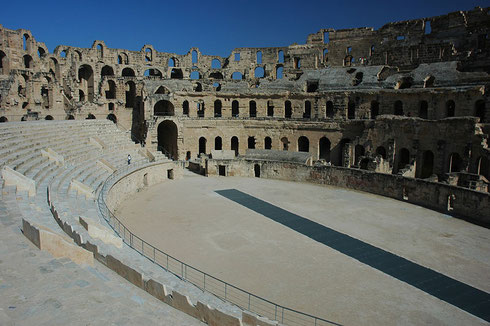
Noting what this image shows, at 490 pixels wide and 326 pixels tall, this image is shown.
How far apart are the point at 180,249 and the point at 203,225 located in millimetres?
2992

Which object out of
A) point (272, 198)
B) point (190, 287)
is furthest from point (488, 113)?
point (190, 287)

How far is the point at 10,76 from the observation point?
30.4 m

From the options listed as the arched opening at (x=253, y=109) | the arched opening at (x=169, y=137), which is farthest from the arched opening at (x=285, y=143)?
the arched opening at (x=169, y=137)

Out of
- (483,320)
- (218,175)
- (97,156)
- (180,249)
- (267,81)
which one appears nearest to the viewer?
(483,320)

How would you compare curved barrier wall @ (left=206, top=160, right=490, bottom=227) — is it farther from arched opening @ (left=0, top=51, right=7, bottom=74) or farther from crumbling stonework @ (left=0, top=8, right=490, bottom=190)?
arched opening @ (left=0, top=51, right=7, bottom=74)

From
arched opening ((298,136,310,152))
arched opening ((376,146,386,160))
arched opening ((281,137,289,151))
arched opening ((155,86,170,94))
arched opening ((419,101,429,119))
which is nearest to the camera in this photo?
arched opening ((376,146,386,160))

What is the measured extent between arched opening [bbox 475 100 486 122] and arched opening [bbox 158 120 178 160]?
24.0 metres

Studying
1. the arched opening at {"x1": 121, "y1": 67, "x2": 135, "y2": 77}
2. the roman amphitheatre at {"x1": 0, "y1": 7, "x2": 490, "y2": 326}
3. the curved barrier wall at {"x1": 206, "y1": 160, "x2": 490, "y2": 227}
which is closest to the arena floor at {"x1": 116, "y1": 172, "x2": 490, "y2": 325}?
the roman amphitheatre at {"x1": 0, "y1": 7, "x2": 490, "y2": 326}

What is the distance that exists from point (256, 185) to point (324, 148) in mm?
10624

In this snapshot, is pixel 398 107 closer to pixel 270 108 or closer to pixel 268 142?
pixel 270 108

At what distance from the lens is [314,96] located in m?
34.1

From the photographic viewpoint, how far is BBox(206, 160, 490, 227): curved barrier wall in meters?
18.9

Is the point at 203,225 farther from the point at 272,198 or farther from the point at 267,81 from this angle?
the point at 267,81

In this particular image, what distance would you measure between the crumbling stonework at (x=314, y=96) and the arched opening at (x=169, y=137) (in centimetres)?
13
